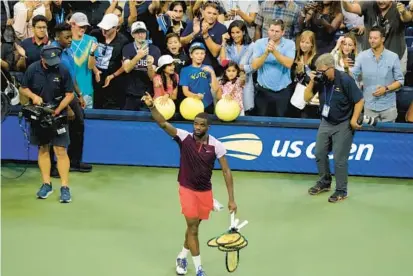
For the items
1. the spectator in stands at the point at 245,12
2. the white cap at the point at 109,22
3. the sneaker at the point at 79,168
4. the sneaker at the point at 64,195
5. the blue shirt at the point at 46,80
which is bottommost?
the sneaker at the point at 79,168

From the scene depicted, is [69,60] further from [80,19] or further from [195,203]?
[195,203]

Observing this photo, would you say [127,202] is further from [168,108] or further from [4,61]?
[4,61]

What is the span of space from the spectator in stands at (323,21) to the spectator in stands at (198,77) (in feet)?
5.98

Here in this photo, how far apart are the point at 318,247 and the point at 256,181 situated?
238cm

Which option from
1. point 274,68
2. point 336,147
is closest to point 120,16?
point 274,68

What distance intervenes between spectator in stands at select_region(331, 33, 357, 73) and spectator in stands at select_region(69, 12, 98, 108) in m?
3.42

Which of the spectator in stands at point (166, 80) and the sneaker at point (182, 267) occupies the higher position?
the spectator in stands at point (166, 80)

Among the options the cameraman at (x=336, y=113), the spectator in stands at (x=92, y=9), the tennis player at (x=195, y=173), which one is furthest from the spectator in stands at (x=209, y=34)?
the tennis player at (x=195, y=173)

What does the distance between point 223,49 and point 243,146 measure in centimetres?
145

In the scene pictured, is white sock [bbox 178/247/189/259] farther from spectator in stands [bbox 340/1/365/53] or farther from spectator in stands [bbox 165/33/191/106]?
spectator in stands [bbox 340/1/365/53]

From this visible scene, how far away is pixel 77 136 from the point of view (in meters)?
10.0

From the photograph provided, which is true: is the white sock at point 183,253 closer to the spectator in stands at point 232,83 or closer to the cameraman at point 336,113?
the cameraman at point 336,113

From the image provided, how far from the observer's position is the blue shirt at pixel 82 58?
33.3ft

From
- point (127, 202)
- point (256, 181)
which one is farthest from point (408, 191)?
point (127, 202)
